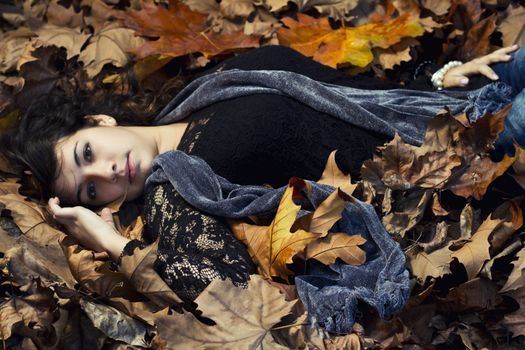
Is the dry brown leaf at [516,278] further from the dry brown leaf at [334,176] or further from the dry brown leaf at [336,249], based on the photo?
the dry brown leaf at [334,176]

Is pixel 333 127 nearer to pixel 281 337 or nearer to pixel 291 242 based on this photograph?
pixel 291 242

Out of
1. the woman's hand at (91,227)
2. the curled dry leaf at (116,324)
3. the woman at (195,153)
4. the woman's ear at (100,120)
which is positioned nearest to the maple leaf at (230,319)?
the curled dry leaf at (116,324)

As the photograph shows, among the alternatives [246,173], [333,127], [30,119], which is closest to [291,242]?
[246,173]

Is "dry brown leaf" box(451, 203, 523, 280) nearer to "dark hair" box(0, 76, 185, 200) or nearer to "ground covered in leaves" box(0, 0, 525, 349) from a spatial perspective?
"ground covered in leaves" box(0, 0, 525, 349)

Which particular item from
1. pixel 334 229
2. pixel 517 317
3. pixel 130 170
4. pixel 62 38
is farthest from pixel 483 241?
pixel 62 38

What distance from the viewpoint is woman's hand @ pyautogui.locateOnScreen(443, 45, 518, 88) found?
3.28 meters

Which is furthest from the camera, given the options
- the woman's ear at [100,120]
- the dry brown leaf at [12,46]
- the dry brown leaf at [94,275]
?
the dry brown leaf at [12,46]

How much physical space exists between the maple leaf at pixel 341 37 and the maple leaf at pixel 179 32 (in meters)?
0.22

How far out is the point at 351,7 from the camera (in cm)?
386

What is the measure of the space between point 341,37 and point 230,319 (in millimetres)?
2006

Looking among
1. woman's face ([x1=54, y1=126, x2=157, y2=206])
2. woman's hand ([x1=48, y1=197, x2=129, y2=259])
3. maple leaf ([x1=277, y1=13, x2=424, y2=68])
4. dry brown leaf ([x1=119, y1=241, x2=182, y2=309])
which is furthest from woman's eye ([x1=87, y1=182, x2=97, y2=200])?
maple leaf ([x1=277, y1=13, x2=424, y2=68])

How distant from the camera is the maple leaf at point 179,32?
3.62 metres

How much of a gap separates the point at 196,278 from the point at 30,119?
1314 millimetres

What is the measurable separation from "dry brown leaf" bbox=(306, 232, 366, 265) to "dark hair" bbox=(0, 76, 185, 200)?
125 cm
